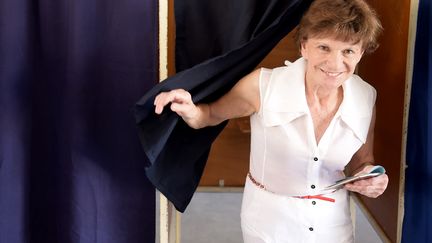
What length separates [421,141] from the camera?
1.83 meters

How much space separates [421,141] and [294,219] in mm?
518

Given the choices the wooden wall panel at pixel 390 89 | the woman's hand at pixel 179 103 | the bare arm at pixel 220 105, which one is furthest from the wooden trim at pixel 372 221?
the woman's hand at pixel 179 103

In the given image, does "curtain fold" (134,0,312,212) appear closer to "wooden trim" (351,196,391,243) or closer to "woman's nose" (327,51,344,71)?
"woman's nose" (327,51,344,71)

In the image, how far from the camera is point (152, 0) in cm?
178

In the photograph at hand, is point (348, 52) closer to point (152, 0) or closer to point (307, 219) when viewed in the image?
point (307, 219)

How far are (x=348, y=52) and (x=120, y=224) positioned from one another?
0.97 m

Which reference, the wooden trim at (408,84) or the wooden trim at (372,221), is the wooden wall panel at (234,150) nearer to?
the wooden trim at (372,221)

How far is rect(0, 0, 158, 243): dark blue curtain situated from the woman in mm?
320

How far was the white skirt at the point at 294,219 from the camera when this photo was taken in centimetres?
167

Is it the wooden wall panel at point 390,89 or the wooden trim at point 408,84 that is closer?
the wooden trim at point 408,84

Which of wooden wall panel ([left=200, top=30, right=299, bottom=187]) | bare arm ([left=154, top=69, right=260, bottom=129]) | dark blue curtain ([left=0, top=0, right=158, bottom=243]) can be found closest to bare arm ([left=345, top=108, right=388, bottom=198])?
bare arm ([left=154, top=69, right=260, bottom=129])

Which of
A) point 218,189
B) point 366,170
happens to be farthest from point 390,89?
point 218,189

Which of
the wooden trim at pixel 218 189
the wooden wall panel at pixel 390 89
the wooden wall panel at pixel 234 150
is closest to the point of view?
the wooden wall panel at pixel 390 89

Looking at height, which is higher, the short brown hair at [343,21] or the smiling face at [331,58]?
the short brown hair at [343,21]
